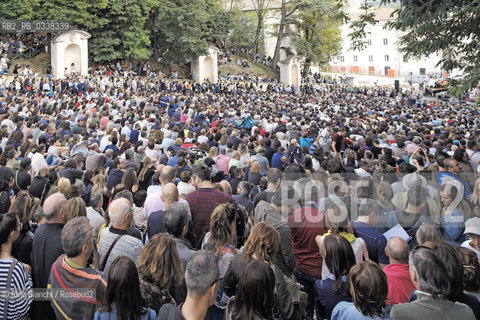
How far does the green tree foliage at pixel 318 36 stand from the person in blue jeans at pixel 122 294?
46.1 metres

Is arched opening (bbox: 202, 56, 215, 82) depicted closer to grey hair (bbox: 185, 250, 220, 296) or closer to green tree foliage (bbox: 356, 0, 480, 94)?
green tree foliage (bbox: 356, 0, 480, 94)

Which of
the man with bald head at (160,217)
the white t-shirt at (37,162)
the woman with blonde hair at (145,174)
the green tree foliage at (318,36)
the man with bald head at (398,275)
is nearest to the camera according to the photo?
the man with bald head at (398,275)

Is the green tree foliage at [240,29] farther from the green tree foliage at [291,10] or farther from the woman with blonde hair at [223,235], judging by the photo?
the woman with blonde hair at [223,235]

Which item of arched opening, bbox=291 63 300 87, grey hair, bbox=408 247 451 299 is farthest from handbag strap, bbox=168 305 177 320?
arched opening, bbox=291 63 300 87

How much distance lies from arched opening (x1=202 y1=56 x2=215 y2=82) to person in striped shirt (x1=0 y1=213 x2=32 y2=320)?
39706 mm

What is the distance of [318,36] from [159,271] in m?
49.3

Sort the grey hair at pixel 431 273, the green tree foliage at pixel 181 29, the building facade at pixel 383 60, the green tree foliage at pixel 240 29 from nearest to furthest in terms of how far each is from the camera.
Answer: the grey hair at pixel 431 273 → the green tree foliage at pixel 181 29 → the green tree foliage at pixel 240 29 → the building facade at pixel 383 60

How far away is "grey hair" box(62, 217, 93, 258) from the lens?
3.74m

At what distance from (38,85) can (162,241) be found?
2486 cm

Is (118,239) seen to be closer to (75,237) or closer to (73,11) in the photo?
(75,237)

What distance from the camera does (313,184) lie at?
6.79 meters

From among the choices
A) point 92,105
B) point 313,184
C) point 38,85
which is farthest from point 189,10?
point 313,184

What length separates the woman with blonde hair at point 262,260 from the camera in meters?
3.73

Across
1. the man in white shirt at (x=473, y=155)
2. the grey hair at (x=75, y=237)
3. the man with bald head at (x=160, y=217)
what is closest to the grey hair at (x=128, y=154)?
the man with bald head at (x=160, y=217)
